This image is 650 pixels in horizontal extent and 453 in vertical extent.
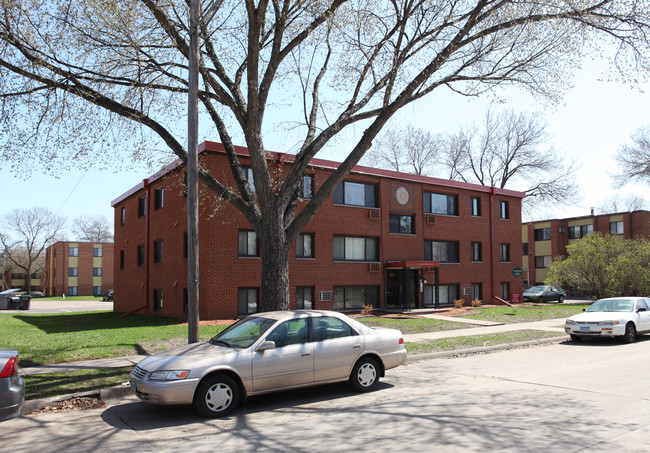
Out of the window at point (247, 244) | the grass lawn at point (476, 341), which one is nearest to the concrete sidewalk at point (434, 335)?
the grass lawn at point (476, 341)

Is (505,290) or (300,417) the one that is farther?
(505,290)

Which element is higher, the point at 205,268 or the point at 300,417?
the point at 205,268

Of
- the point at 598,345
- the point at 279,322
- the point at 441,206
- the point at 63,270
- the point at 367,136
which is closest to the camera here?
the point at 279,322

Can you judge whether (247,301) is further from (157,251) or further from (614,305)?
(614,305)

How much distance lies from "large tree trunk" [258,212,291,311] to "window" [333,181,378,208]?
12.9m

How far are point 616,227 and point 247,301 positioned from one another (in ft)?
147

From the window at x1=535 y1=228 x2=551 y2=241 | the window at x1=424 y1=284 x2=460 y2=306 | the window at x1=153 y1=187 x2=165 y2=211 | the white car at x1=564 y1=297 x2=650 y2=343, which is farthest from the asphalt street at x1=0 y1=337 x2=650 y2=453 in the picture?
the window at x1=535 y1=228 x2=551 y2=241

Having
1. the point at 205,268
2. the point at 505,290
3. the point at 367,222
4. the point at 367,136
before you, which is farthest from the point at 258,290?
the point at 505,290

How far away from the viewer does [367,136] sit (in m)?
11.7

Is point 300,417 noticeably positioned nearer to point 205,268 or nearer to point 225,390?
point 225,390

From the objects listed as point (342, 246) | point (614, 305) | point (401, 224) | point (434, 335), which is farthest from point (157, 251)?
point (614, 305)

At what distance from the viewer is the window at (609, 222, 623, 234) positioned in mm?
50656

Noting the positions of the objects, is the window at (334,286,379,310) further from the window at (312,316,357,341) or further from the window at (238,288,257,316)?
the window at (312,316,357,341)

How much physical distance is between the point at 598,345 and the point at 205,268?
13.4 metres
